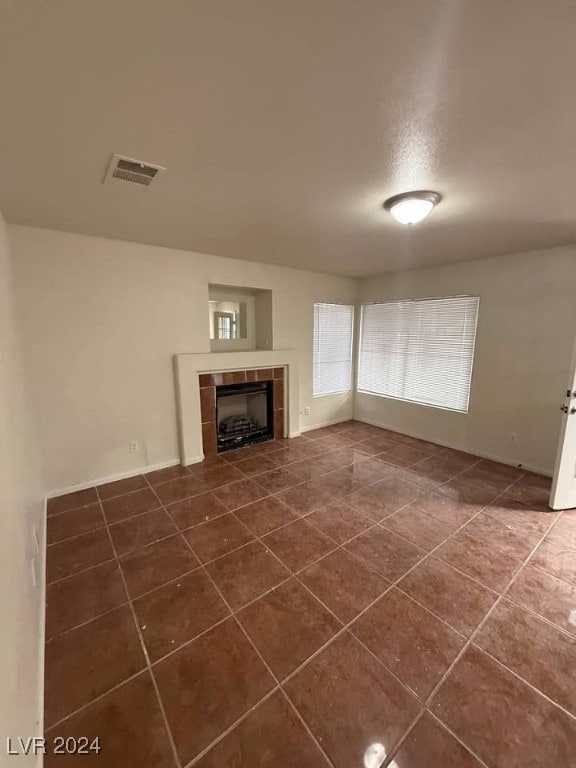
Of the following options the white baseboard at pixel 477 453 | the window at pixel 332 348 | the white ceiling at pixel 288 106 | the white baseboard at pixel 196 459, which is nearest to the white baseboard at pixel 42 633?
the white baseboard at pixel 196 459

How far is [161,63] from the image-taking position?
991mm

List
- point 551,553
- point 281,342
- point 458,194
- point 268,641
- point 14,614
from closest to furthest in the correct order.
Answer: point 14,614 < point 268,641 < point 458,194 < point 551,553 < point 281,342

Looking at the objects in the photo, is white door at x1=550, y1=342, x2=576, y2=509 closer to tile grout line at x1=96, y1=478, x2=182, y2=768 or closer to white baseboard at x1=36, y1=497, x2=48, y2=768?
tile grout line at x1=96, y1=478, x2=182, y2=768

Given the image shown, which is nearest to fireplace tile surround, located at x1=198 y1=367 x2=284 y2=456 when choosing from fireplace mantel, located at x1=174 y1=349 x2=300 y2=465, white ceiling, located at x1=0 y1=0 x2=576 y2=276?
→ fireplace mantel, located at x1=174 y1=349 x2=300 y2=465

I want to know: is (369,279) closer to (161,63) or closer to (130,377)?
(130,377)

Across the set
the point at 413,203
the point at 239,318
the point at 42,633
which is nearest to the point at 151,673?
the point at 42,633

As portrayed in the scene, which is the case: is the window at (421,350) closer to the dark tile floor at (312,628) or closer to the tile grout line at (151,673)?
the dark tile floor at (312,628)

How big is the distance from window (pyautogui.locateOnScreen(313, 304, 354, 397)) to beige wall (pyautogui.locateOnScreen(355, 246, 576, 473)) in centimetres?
129

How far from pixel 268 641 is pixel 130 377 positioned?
2593mm

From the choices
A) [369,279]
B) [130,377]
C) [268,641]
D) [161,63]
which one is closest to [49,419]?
[130,377]

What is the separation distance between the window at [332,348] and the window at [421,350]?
24cm

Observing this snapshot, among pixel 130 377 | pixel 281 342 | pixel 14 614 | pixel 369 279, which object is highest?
pixel 369 279

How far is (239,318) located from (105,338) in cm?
178

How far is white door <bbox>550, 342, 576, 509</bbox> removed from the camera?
2.47m
